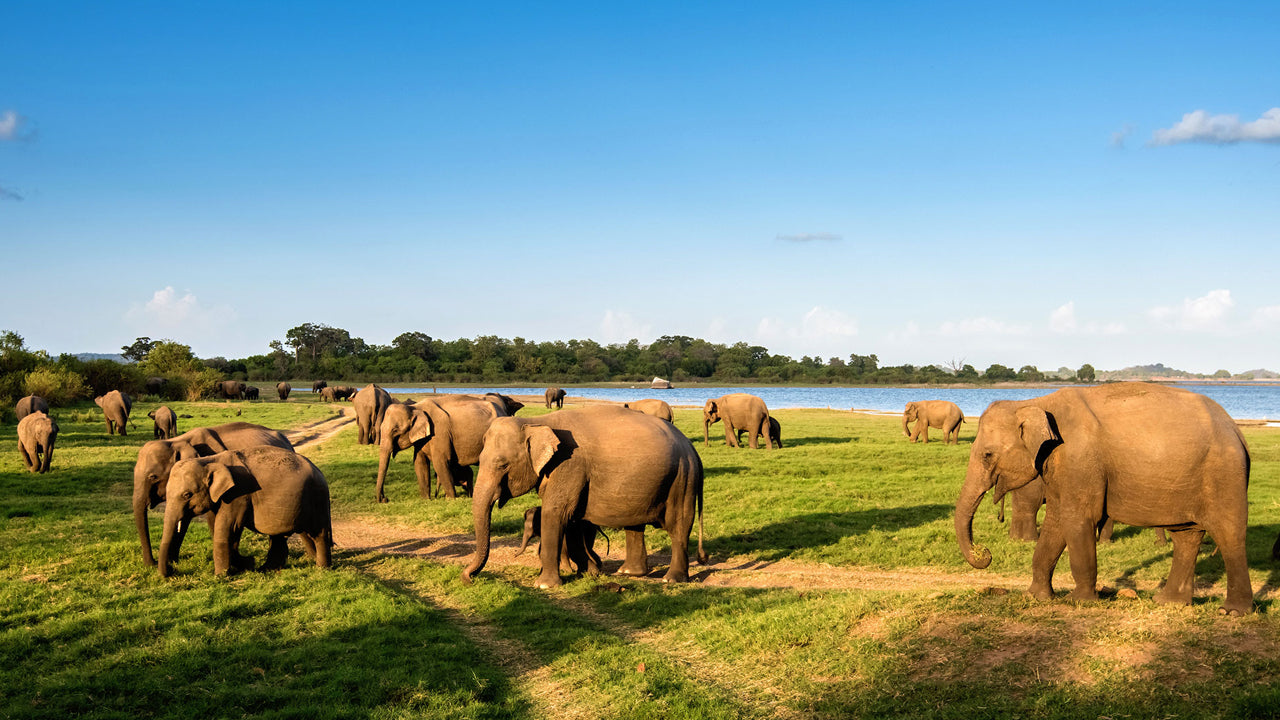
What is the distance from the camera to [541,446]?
1134cm

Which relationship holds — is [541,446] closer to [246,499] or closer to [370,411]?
[246,499]

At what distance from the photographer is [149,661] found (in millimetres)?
8219

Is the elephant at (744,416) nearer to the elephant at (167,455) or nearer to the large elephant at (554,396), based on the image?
the elephant at (167,455)

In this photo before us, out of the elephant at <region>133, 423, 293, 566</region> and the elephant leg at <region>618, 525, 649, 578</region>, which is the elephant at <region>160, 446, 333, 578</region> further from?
the elephant leg at <region>618, 525, 649, 578</region>

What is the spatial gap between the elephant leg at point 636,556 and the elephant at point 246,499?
4.59m

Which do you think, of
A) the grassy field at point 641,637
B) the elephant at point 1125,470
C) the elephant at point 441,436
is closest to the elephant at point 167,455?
the grassy field at point 641,637

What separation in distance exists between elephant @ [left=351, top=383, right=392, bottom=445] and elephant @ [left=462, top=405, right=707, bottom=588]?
67.4ft

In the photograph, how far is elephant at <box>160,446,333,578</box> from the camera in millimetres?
11477

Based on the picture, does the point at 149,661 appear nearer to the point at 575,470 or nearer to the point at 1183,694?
the point at 575,470

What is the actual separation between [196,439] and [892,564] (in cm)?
1135

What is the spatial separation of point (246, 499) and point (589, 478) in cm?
490

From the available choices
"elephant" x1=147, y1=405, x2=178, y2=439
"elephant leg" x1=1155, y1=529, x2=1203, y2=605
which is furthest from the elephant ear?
"elephant" x1=147, y1=405, x2=178, y2=439

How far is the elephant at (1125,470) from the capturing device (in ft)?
28.5

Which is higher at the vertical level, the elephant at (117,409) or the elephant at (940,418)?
the elephant at (117,409)
